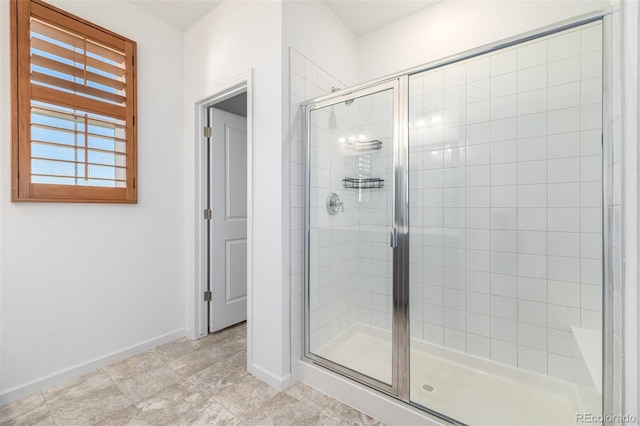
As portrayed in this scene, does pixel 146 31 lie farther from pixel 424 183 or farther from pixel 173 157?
pixel 424 183

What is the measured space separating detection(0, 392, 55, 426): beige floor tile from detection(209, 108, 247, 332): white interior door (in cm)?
112

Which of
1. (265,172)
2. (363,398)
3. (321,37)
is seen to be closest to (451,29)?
(321,37)

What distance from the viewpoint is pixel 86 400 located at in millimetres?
1661

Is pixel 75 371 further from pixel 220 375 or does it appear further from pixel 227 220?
pixel 227 220

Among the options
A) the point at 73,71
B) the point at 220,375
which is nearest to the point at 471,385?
the point at 220,375

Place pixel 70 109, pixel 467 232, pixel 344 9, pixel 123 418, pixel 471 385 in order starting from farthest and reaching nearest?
1. pixel 344 9
2. pixel 467 232
3. pixel 70 109
4. pixel 471 385
5. pixel 123 418

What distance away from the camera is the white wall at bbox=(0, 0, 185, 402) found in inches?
65.7

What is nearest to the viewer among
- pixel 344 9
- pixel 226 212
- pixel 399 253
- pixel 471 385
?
pixel 399 253

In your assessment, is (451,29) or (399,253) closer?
(399,253)

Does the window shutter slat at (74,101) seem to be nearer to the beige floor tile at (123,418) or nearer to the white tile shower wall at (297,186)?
the white tile shower wall at (297,186)

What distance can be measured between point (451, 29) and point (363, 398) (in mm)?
2605

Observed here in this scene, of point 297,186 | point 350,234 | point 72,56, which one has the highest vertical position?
point 72,56

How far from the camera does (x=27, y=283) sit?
1721mm

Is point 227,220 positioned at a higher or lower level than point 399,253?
higher
